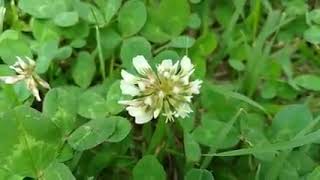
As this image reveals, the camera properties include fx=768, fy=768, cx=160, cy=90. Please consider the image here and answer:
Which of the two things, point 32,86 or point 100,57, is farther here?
point 100,57

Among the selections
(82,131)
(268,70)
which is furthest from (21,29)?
(268,70)

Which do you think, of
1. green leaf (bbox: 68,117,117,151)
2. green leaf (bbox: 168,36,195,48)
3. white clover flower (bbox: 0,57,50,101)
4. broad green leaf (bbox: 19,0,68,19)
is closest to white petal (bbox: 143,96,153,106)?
green leaf (bbox: 68,117,117,151)

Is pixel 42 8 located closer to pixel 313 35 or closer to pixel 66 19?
pixel 66 19

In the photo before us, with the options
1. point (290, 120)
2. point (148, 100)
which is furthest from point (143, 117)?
point (290, 120)

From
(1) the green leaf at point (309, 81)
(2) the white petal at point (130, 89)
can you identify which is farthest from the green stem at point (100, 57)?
(1) the green leaf at point (309, 81)

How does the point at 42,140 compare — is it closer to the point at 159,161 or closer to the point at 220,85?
the point at 159,161

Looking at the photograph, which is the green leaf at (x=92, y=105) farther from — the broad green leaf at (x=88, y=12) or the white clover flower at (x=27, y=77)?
the broad green leaf at (x=88, y=12)
